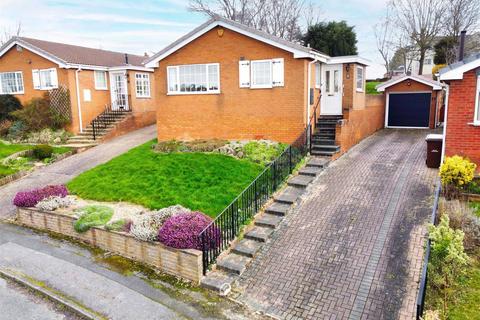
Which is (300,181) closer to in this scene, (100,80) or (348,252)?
(348,252)

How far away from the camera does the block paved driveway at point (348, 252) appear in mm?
6395

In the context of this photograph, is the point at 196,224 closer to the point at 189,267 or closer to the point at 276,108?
the point at 189,267

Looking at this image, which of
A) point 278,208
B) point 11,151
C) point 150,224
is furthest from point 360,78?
point 11,151

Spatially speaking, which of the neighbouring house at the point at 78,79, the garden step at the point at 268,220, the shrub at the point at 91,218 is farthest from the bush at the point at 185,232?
the neighbouring house at the point at 78,79

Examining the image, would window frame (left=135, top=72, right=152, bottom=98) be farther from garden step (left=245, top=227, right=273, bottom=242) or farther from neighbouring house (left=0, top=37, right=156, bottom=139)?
garden step (left=245, top=227, right=273, bottom=242)

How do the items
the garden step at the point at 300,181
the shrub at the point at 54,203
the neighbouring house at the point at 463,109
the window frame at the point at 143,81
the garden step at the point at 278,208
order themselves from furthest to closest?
1. the window frame at the point at 143,81
2. the garden step at the point at 300,181
3. the neighbouring house at the point at 463,109
4. the shrub at the point at 54,203
5. the garden step at the point at 278,208

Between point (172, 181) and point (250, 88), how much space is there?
5706 mm

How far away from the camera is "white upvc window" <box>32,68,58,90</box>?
2095 centimetres

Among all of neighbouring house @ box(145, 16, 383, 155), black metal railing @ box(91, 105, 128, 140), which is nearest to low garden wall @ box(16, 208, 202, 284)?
neighbouring house @ box(145, 16, 383, 155)

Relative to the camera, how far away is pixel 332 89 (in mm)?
17109

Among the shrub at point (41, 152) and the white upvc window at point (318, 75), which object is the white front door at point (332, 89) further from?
the shrub at point (41, 152)

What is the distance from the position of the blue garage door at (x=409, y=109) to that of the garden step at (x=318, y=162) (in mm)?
11486

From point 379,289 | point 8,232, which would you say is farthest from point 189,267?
point 8,232

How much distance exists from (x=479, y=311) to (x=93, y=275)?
23.4 feet
